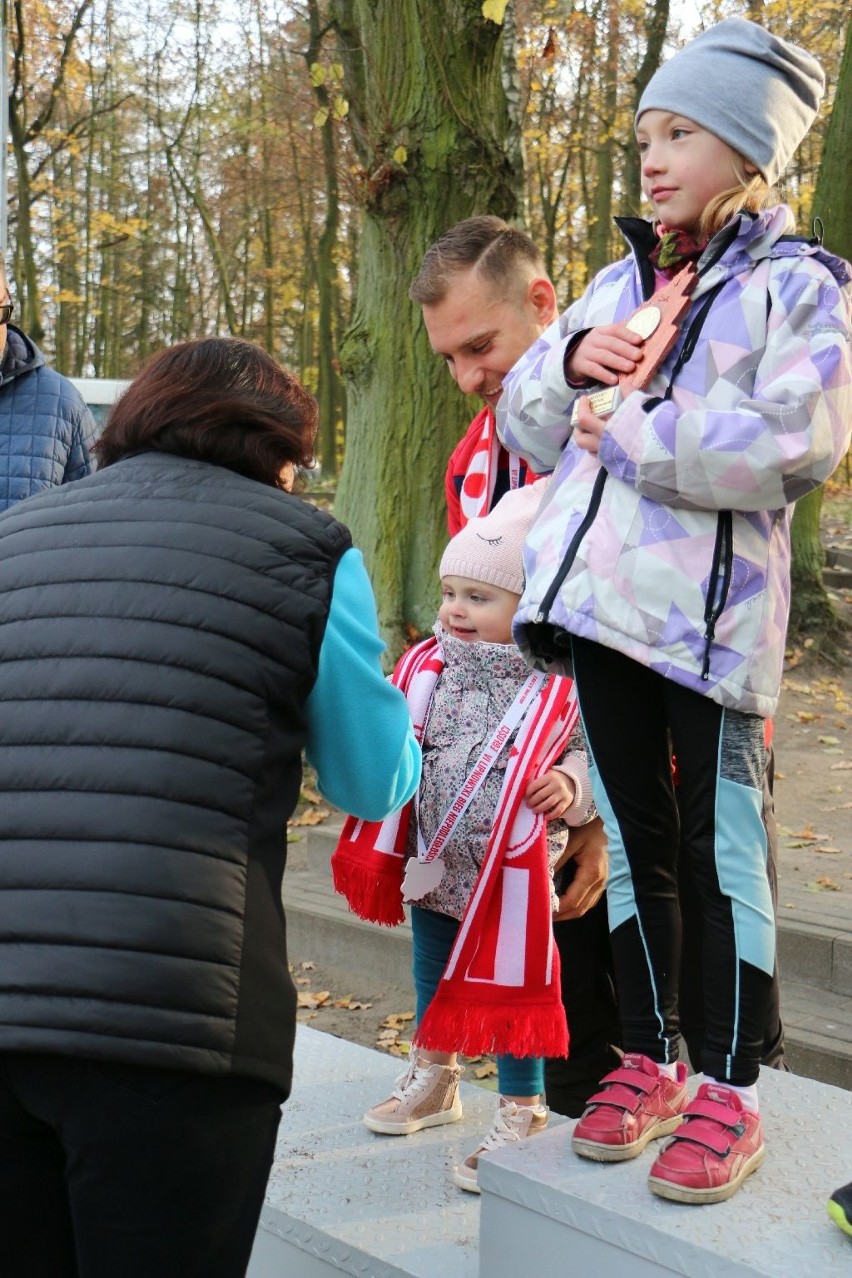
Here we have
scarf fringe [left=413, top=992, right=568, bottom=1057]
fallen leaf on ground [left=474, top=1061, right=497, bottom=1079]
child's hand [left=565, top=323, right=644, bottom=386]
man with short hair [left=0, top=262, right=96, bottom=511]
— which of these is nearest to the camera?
child's hand [left=565, top=323, right=644, bottom=386]

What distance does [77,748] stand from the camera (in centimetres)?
183

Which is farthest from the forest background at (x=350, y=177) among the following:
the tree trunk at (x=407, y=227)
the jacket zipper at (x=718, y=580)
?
the jacket zipper at (x=718, y=580)

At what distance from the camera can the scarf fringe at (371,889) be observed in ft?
10.1

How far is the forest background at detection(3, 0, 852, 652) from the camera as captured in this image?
254 inches

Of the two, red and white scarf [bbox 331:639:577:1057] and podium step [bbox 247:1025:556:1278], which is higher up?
red and white scarf [bbox 331:639:577:1057]

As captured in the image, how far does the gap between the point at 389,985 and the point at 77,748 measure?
3.96 m

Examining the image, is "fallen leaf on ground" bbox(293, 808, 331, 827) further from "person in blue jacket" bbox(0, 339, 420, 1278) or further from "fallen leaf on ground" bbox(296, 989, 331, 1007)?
"person in blue jacket" bbox(0, 339, 420, 1278)

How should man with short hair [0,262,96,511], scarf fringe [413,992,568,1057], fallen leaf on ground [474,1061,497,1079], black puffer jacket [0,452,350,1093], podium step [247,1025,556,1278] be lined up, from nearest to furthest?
black puffer jacket [0,452,350,1093]
podium step [247,1025,556,1278]
scarf fringe [413,992,568,1057]
man with short hair [0,262,96,511]
fallen leaf on ground [474,1061,497,1079]

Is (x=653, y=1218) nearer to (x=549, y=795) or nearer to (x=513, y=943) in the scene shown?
(x=513, y=943)

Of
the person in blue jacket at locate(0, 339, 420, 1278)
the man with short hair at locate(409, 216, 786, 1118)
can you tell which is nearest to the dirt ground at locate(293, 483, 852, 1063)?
the man with short hair at locate(409, 216, 786, 1118)

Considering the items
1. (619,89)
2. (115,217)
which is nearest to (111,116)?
(115,217)

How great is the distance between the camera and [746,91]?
2.46m

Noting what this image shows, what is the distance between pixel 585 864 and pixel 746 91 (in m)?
1.63

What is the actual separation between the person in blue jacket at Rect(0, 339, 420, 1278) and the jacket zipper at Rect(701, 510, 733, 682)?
2.06 ft
